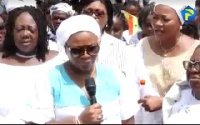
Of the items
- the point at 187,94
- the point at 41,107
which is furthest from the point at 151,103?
the point at 41,107

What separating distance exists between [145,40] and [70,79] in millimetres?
1261

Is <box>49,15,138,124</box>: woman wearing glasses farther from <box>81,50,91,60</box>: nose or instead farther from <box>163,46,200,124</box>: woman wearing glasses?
<box>163,46,200,124</box>: woman wearing glasses

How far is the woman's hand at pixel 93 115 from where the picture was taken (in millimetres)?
2525

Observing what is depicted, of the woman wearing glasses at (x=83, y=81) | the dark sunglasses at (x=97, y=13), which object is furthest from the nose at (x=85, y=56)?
the dark sunglasses at (x=97, y=13)

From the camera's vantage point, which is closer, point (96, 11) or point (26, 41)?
point (26, 41)

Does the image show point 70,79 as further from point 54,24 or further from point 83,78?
point 54,24

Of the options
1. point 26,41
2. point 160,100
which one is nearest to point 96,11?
point 26,41

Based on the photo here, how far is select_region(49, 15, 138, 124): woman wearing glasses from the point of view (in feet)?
9.43

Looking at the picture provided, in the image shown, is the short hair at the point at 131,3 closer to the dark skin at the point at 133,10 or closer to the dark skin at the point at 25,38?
the dark skin at the point at 133,10

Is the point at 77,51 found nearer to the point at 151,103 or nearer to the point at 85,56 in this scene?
the point at 85,56

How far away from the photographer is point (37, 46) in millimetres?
3904

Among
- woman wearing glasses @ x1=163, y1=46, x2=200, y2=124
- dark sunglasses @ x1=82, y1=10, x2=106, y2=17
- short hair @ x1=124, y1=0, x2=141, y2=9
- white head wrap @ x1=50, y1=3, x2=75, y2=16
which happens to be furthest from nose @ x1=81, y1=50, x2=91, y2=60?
short hair @ x1=124, y1=0, x2=141, y2=9

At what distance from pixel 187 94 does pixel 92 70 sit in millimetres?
737

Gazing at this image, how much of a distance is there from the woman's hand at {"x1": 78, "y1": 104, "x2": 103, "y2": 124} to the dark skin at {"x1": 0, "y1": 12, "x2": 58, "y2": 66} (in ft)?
4.16
